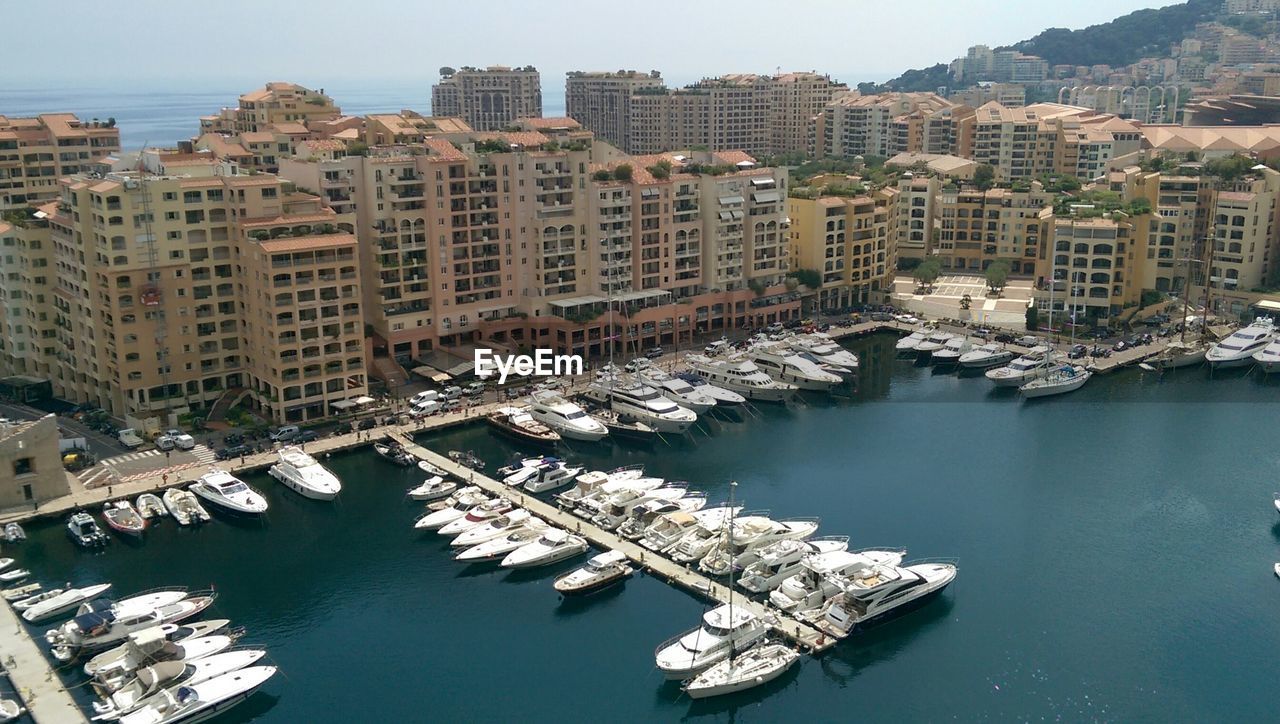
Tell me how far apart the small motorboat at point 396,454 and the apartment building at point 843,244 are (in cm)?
4362

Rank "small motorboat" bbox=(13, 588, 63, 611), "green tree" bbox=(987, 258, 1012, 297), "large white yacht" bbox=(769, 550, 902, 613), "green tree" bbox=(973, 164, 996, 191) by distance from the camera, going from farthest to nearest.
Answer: "green tree" bbox=(973, 164, 996, 191) → "green tree" bbox=(987, 258, 1012, 297) → "small motorboat" bbox=(13, 588, 63, 611) → "large white yacht" bbox=(769, 550, 902, 613)

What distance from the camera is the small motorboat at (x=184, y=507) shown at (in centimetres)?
5688

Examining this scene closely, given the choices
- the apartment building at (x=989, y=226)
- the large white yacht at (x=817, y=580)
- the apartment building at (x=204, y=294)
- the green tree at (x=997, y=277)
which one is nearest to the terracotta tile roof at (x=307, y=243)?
the apartment building at (x=204, y=294)

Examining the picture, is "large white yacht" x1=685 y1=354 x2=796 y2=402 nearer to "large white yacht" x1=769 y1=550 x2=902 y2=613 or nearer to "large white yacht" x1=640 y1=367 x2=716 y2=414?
"large white yacht" x1=640 y1=367 x2=716 y2=414

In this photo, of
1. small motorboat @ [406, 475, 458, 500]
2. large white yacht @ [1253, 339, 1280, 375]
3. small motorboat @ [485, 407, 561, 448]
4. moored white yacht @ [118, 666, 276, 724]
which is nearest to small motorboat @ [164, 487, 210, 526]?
small motorboat @ [406, 475, 458, 500]

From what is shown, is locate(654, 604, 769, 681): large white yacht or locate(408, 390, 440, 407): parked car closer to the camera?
locate(654, 604, 769, 681): large white yacht

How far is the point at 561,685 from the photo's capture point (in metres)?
42.7

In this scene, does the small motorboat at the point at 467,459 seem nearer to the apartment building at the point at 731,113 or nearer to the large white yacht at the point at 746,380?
the large white yacht at the point at 746,380

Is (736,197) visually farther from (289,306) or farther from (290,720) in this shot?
(290,720)

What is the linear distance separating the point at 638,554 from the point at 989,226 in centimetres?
7217

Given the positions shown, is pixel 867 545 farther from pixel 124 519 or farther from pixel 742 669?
pixel 124 519

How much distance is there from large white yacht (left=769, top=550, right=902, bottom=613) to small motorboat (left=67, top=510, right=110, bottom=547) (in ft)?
104

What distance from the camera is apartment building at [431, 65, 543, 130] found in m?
180

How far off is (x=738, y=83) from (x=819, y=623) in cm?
14448
